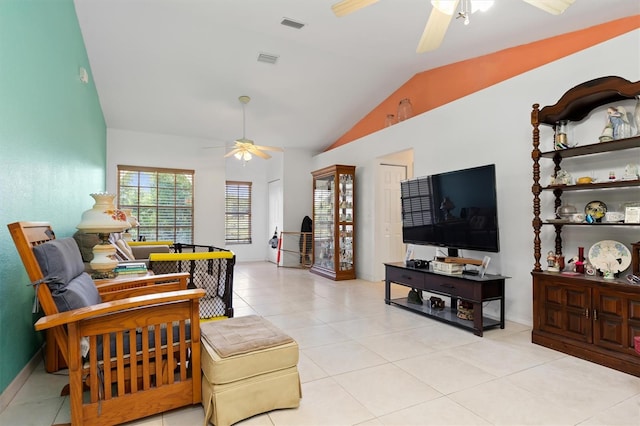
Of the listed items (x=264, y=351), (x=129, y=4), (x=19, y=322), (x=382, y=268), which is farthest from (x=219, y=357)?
Answer: (x=382, y=268)

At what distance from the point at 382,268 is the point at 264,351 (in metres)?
4.52

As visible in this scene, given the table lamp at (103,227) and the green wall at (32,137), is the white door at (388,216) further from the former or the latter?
the green wall at (32,137)

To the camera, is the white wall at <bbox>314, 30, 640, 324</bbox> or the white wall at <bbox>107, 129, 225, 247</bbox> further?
the white wall at <bbox>107, 129, 225, 247</bbox>

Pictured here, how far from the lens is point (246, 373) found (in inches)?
75.7

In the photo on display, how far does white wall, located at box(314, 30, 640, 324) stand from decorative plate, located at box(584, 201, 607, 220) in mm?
255

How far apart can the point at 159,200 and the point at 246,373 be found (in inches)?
247

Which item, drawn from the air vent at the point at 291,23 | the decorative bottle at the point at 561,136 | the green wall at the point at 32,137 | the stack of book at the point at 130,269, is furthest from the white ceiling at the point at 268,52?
the stack of book at the point at 130,269

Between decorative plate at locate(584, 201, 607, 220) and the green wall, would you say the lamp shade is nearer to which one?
the green wall

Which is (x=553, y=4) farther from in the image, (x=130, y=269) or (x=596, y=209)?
(x=130, y=269)

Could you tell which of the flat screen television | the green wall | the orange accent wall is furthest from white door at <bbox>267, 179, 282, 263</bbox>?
the green wall

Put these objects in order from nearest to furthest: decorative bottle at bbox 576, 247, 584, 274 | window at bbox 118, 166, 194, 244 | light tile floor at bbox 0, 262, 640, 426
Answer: light tile floor at bbox 0, 262, 640, 426
decorative bottle at bbox 576, 247, 584, 274
window at bbox 118, 166, 194, 244

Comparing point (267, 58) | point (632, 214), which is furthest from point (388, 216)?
point (632, 214)

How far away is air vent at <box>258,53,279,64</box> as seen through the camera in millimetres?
4875

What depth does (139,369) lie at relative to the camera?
75.3 inches
